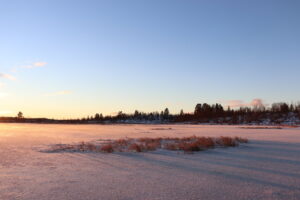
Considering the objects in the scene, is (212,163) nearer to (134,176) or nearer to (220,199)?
(134,176)

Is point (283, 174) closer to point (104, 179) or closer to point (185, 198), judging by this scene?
point (185, 198)

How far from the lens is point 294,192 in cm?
532

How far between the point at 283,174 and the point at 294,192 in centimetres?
182

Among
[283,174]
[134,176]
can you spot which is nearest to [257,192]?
[283,174]

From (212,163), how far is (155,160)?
2.01 m

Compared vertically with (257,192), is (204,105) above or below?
above

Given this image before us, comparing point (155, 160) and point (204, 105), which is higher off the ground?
point (204, 105)

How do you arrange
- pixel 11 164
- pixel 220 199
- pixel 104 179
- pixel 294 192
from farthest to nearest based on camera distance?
pixel 11 164
pixel 104 179
pixel 294 192
pixel 220 199

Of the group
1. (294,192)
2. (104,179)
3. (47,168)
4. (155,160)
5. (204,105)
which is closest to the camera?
(294,192)

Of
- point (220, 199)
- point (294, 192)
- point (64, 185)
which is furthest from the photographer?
point (64, 185)

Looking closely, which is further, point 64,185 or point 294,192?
point 64,185

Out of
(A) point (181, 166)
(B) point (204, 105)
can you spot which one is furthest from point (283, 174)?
(B) point (204, 105)

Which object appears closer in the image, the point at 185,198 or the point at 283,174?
the point at 185,198

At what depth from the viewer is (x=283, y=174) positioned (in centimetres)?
702
